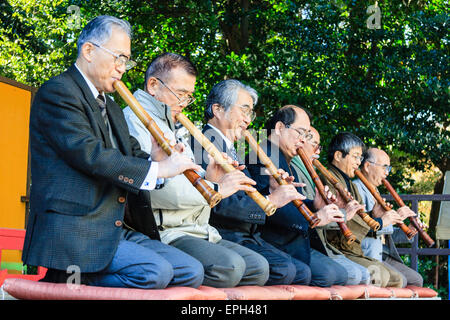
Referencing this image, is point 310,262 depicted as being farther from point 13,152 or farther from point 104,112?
point 13,152

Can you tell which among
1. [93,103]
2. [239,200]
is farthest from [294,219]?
[93,103]

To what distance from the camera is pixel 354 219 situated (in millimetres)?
5902

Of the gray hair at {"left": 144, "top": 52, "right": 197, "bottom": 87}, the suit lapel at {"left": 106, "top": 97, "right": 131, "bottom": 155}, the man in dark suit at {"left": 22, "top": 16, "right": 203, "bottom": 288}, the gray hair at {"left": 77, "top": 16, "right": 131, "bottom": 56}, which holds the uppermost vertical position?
the gray hair at {"left": 144, "top": 52, "right": 197, "bottom": 87}

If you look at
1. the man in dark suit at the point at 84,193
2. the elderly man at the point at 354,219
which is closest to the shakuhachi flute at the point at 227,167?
the man in dark suit at the point at 84,193

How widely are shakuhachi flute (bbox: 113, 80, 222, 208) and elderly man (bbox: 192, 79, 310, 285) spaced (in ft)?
3.41

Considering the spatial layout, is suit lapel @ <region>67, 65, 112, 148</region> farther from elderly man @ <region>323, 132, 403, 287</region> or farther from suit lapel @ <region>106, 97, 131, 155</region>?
elderly man @ <region>323, 132, 403, 287</region>

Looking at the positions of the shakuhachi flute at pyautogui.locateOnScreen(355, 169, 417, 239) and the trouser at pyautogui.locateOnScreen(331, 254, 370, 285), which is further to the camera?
the shakuhachi flute at pyautogui.locateOnScreen(355, 169, 417, 239)

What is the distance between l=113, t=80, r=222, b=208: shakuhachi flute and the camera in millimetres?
3244

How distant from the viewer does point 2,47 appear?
15992 mm

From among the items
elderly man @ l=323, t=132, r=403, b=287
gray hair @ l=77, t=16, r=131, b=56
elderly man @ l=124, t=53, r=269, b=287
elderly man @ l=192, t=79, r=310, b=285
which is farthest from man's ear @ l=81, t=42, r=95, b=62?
elderly man @ l=323, t=132, r=403, b=287

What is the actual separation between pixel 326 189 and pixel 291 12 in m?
4.99

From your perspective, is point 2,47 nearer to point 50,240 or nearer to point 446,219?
point 446,219

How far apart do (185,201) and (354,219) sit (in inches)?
104

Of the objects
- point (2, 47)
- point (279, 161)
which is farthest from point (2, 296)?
point (2, 47)
